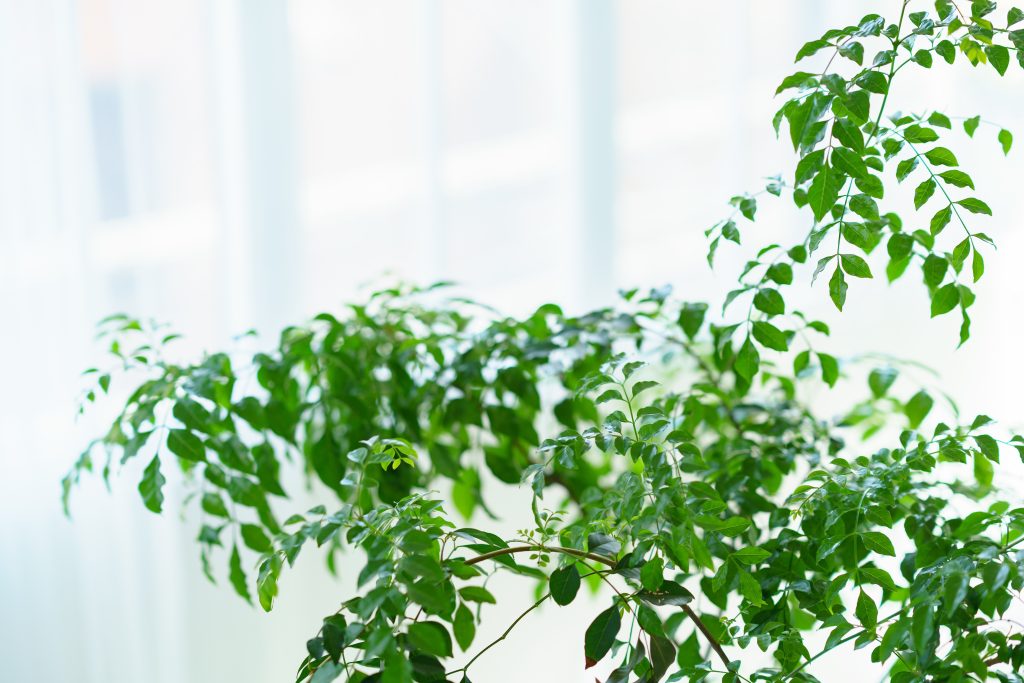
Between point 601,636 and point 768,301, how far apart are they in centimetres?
29

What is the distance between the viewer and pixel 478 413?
105 centimetres

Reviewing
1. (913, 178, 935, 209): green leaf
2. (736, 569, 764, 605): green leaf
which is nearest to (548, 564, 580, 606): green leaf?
(736, 569, 764, 605): green leaf

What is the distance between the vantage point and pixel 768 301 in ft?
2.71

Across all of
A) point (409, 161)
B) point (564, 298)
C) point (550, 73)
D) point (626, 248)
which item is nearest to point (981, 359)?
point (626, 248)

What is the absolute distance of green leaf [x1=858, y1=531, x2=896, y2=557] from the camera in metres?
0.74

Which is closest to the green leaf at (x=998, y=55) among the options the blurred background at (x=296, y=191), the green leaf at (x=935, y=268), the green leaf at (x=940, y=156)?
the green leaf at (x=940, y=156)

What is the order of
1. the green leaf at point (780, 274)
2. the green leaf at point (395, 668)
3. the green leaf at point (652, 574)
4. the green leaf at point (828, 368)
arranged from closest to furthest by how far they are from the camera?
the green leaf at point (395, 668) → the green leaf at point (652, 574) → the green leaf at point (780, 274) → the green leaf at point (828, 368)

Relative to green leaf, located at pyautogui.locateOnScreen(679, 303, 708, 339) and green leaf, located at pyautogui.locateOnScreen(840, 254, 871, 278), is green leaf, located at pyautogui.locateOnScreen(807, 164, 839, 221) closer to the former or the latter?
green leaf, located at pyautogui.locateOnScreen(840, 254, 871, 278)

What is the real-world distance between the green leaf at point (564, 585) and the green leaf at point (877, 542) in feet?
0.68

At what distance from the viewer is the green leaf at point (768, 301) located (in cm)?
82

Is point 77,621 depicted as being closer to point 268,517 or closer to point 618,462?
point 268,517

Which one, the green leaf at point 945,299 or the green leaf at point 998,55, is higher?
the green leaf at point 998,55

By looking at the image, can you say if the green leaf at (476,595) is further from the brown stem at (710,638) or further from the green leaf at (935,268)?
the green leaf at (935,268)

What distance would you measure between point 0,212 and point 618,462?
3.02 feet
